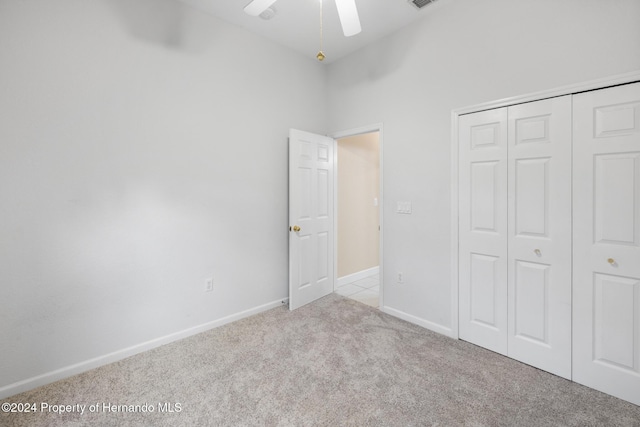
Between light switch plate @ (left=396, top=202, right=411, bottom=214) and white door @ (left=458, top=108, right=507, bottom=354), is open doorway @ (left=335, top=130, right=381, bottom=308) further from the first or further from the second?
white door @ (left=458, top=108, right=507, bottom=354)

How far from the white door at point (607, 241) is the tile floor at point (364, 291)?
189 centimetres

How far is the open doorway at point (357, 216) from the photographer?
13.3 feet

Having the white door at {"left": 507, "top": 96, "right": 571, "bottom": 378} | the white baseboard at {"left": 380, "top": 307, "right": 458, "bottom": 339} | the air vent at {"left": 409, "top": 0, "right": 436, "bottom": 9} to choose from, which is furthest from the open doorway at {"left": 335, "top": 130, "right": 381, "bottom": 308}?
the white door at {"left": 507, "top": 96, "right": 571, "bottom": 378}

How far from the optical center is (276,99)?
3.23 m

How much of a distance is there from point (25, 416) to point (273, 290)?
203 centimetres

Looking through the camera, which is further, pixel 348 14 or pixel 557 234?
pixel 557 234

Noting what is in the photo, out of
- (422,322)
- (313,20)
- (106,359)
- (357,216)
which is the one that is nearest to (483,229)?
(422,322)

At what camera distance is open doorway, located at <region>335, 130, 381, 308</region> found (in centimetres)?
406

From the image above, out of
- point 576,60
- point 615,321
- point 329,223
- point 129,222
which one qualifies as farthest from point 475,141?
point 129,222

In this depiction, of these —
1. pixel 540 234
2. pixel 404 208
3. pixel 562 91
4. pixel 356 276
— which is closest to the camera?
pixel 562 91

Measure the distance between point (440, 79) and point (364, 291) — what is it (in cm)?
266

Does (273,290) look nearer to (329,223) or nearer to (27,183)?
(329,223)

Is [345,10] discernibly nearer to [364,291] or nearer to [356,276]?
[364,291]

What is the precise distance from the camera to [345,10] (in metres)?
1.67
